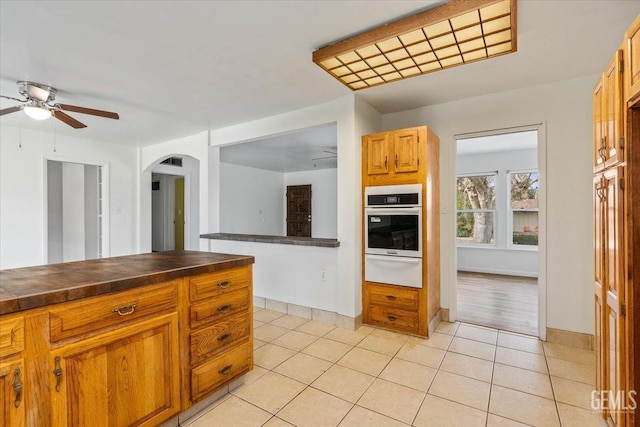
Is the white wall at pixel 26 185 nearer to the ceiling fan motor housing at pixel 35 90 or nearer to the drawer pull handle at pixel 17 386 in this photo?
the ceiling fan motor housing at pixel 35 90

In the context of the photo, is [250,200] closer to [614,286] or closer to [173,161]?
[173,161]

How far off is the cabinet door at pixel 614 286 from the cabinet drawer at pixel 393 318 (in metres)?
1.48

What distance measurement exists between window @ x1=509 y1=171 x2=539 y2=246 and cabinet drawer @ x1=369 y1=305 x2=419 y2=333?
4.33 meters

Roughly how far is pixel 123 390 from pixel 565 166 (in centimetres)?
379

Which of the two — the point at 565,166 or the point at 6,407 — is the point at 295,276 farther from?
the point at 565,166

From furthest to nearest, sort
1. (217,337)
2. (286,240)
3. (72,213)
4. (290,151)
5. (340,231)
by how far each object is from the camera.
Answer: (290,151) < (72,213) < (286,240) < (340,231) < (217,337)

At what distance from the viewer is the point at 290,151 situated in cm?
593

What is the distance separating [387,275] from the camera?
312 centimetres

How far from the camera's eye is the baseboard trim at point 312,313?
3.22 m

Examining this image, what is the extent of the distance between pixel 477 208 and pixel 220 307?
20.2 feet

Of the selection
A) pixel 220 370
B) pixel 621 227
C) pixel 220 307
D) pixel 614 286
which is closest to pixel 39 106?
pixel 220 307

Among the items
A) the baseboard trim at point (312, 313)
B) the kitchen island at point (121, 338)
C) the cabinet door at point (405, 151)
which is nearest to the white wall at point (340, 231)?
the baseboard trim at point (312, 313)

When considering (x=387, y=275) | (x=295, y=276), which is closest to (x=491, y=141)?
(x=387, y=275)

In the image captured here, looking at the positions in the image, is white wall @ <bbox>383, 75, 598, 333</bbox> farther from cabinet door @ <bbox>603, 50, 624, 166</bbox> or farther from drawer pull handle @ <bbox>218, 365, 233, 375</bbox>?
drawer pull handle @ <bbox>218, 365, 233, 375</bbox>
